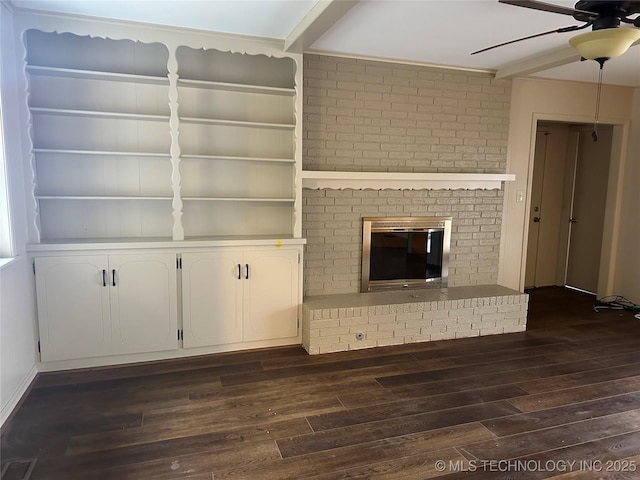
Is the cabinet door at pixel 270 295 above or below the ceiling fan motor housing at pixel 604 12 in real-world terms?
below

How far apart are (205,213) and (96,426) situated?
184 cm

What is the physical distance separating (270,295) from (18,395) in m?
1.83

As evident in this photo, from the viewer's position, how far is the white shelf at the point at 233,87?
342 centimetres

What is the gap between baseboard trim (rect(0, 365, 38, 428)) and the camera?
255 cm

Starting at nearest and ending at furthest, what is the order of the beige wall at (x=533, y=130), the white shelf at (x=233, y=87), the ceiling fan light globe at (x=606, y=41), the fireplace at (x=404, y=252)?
the ceiling fan light globe at (x=606, y=41), the white shelf at (x=233, y=87), the fireplace at (x=404, y=252), the beige wall at (x=533, y=130)

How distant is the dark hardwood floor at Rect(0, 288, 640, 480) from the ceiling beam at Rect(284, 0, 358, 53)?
8.14 feet

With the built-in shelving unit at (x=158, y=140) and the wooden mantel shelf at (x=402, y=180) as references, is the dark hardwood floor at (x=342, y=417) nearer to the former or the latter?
the built-in shelving unit at (x=158, y=140)

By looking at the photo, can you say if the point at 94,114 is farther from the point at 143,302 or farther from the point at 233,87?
the point at 143,302

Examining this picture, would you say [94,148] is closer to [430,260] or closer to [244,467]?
[244,467]

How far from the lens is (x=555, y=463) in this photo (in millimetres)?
2285

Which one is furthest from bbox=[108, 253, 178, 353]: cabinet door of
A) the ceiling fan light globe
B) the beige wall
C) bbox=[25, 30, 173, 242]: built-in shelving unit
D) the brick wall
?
the beige wall

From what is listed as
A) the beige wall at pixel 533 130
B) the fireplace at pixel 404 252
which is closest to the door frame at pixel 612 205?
the beige wall at pixel 533 130

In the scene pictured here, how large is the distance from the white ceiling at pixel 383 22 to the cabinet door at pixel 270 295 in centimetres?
172

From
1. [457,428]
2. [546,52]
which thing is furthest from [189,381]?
[546,52]
